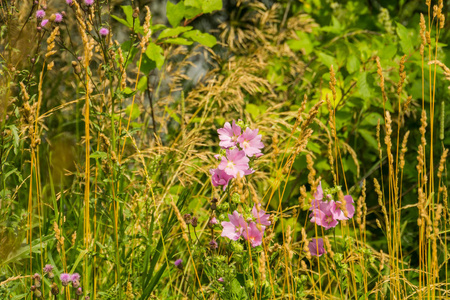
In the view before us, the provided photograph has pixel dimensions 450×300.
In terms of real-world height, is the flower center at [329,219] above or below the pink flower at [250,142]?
below

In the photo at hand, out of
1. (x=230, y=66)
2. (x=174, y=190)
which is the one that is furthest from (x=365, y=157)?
(x=174, y=190)

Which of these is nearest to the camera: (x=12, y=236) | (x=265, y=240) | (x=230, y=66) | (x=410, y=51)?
(x=265, y=240)

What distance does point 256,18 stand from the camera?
3.56 metres

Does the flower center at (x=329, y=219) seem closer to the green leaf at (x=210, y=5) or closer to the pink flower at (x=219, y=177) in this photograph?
the pink flower at (x=219, y=177)

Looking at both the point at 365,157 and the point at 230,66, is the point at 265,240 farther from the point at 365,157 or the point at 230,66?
the point at 365,157

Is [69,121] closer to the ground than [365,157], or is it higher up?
higher up

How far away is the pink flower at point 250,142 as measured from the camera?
1.51 m

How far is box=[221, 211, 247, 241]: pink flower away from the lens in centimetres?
142

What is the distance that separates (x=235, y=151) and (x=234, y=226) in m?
0.22

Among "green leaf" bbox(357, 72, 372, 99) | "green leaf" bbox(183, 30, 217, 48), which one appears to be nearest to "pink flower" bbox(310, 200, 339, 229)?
"green leaf" bbox(357, 72, 372, 99)

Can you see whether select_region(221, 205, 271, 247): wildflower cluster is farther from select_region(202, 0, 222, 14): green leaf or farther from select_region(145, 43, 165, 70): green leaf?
select_region(202, 0, 222, 14): green leaf

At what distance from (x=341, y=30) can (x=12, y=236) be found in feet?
7.53

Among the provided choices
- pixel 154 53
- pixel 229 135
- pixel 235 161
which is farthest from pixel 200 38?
pixel 235 161

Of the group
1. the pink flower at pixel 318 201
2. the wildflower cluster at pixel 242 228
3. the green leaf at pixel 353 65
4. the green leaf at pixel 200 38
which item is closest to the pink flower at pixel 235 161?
the wildflower cluster at pixel 242 228
